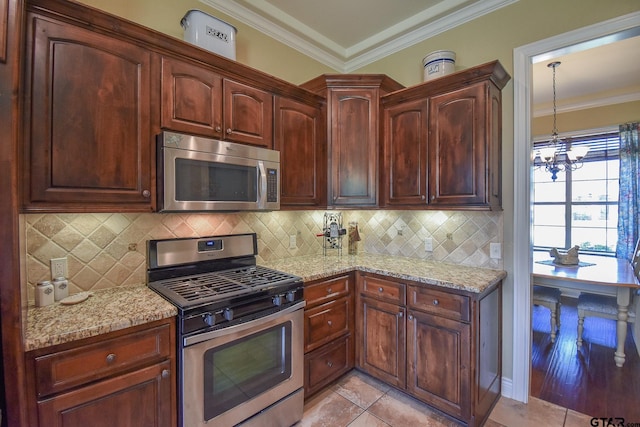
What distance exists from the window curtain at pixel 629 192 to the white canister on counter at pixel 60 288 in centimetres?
628

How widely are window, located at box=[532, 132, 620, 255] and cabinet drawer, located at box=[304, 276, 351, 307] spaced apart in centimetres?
349

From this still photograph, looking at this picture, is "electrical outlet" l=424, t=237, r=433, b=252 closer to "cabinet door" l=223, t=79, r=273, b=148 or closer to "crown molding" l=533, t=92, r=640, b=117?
"cabinet door" l=223, t=79, r=273, b=148

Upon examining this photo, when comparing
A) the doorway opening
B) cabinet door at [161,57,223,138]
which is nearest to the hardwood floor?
the doorway opening

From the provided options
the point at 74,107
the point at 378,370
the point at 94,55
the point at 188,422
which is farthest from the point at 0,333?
the point at 378,370

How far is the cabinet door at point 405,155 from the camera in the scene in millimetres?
2344

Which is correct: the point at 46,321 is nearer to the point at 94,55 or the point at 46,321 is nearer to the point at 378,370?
the point at 94,55

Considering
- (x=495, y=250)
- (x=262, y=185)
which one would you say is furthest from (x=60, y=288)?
(x=495, y=250)

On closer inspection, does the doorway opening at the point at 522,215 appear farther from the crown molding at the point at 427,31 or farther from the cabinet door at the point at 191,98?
the cabinet door at the point at 191,98

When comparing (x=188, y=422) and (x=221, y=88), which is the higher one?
(x=221, y=88)

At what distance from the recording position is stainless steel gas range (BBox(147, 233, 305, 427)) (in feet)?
4.85

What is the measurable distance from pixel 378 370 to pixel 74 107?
2545mm

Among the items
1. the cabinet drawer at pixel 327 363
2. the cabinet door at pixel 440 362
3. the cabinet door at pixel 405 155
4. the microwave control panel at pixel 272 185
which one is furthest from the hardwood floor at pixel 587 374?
the microwave control panel at pixel 272 185

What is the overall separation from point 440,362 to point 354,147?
175cm

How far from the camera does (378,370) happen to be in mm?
2316
